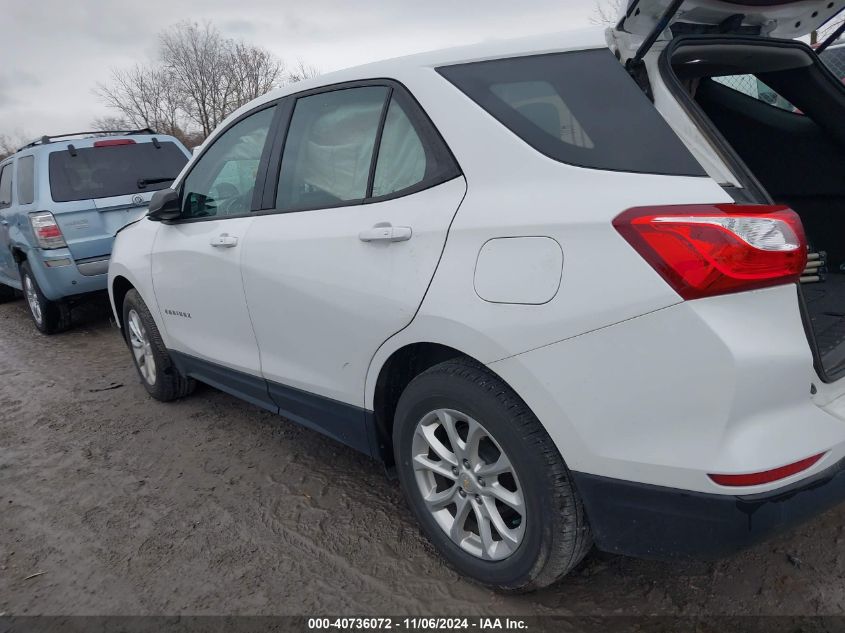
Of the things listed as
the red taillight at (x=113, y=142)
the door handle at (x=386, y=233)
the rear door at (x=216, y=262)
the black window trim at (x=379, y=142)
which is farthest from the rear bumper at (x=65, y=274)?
the door handle at (x=386, y=233)

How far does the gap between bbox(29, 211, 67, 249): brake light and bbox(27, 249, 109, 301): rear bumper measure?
72 millimetres

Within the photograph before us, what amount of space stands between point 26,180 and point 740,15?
6.42 metres

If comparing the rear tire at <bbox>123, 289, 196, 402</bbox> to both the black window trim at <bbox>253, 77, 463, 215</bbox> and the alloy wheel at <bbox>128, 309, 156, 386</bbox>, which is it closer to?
the alloy wheel at <bbox>128, 309, 156, 386</bbox>

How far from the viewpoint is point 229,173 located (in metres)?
3.25

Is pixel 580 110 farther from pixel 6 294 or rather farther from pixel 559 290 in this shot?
pixel 6 294

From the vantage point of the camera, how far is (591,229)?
5.46 feet

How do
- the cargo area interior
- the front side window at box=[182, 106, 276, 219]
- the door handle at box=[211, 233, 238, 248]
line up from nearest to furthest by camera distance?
1. the cargo area interior
2. the door handle at box=[211, 233, 238, 248]
3. the front side window at box=[182, 106, 276, 219]

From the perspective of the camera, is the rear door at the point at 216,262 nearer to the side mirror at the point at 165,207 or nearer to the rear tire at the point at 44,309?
the side mirror at the point at 165,207

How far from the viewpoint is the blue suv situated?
227 inches

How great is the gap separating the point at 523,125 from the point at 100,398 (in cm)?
373

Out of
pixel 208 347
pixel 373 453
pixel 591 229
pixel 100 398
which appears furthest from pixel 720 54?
pixel 100 398

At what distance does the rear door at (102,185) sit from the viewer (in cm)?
582

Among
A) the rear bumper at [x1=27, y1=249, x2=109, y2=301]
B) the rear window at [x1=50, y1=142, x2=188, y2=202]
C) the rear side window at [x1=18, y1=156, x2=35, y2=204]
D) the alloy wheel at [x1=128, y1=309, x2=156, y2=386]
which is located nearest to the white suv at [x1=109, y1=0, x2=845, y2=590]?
the alloy wheel at [x1=128, y1=309, x2=156, y2=386]

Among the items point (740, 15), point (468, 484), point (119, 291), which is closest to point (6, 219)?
point (119, 291)
